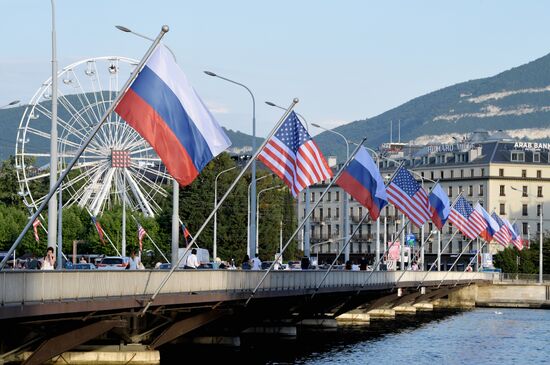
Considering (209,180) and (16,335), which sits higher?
(209,180)

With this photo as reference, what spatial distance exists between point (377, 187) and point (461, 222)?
3195 cm

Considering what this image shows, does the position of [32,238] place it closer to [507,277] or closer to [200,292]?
[507,277]

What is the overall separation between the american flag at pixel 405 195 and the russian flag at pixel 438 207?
12.2m

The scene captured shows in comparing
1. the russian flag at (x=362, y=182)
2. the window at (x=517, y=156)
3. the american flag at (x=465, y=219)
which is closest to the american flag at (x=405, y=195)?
the russian flag at (x=362, y=182)

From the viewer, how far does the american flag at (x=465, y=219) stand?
9669 cm

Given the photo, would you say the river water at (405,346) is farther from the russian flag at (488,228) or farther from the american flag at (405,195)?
the russian flag at (488,228)

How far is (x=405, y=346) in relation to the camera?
75.1 m

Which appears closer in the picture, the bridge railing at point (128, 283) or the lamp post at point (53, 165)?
the bridge railing at point (128, 283)

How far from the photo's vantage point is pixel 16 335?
40.9 m

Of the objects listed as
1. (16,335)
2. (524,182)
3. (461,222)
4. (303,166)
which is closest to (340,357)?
(303,166)

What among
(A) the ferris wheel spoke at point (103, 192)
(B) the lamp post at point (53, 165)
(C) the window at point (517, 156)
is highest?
(C) the window at point (517, 156)

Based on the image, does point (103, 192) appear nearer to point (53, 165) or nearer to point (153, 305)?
point (53, 165)

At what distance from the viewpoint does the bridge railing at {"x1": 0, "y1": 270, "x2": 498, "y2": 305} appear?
35.4 m

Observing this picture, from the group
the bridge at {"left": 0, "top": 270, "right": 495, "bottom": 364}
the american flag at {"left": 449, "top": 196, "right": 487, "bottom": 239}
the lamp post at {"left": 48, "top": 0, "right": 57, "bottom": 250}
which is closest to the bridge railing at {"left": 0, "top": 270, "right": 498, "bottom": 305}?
the bridge at {"left": 0, "top": 270, "right": 495, "bottom": 364}
